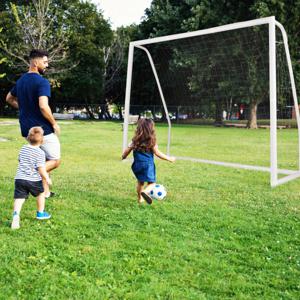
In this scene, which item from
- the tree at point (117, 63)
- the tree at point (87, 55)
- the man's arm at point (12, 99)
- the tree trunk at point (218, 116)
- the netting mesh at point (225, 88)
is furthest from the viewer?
the tree at point (117, 63)

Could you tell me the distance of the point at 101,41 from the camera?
4500 cm

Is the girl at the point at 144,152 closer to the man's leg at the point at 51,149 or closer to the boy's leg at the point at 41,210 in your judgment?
the man's leg at the point at 51,149

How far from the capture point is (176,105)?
16.2 meters

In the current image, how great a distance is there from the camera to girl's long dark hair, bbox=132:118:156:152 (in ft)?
20.1

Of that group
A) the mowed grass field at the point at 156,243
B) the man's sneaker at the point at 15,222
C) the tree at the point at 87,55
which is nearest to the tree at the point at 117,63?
the tree at the point at 87,55

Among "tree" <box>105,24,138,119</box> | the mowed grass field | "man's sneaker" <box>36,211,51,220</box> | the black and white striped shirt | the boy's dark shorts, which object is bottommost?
the mowed grass field

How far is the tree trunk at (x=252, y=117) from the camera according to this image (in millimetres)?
14928

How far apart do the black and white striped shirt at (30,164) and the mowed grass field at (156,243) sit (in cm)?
61

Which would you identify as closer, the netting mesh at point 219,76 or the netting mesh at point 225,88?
the netting mesh at point 225,88

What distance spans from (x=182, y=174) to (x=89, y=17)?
122ft

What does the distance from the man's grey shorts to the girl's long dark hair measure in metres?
1.15

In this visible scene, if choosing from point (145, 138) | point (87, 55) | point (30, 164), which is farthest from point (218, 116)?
point (87, 55)

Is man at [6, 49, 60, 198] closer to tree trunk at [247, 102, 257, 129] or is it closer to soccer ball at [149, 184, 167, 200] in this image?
soccer ball at [149, 184, 167, 200]

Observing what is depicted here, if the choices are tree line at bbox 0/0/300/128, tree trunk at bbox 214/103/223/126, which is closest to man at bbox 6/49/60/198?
tree line at bbox 0/0/300/128
